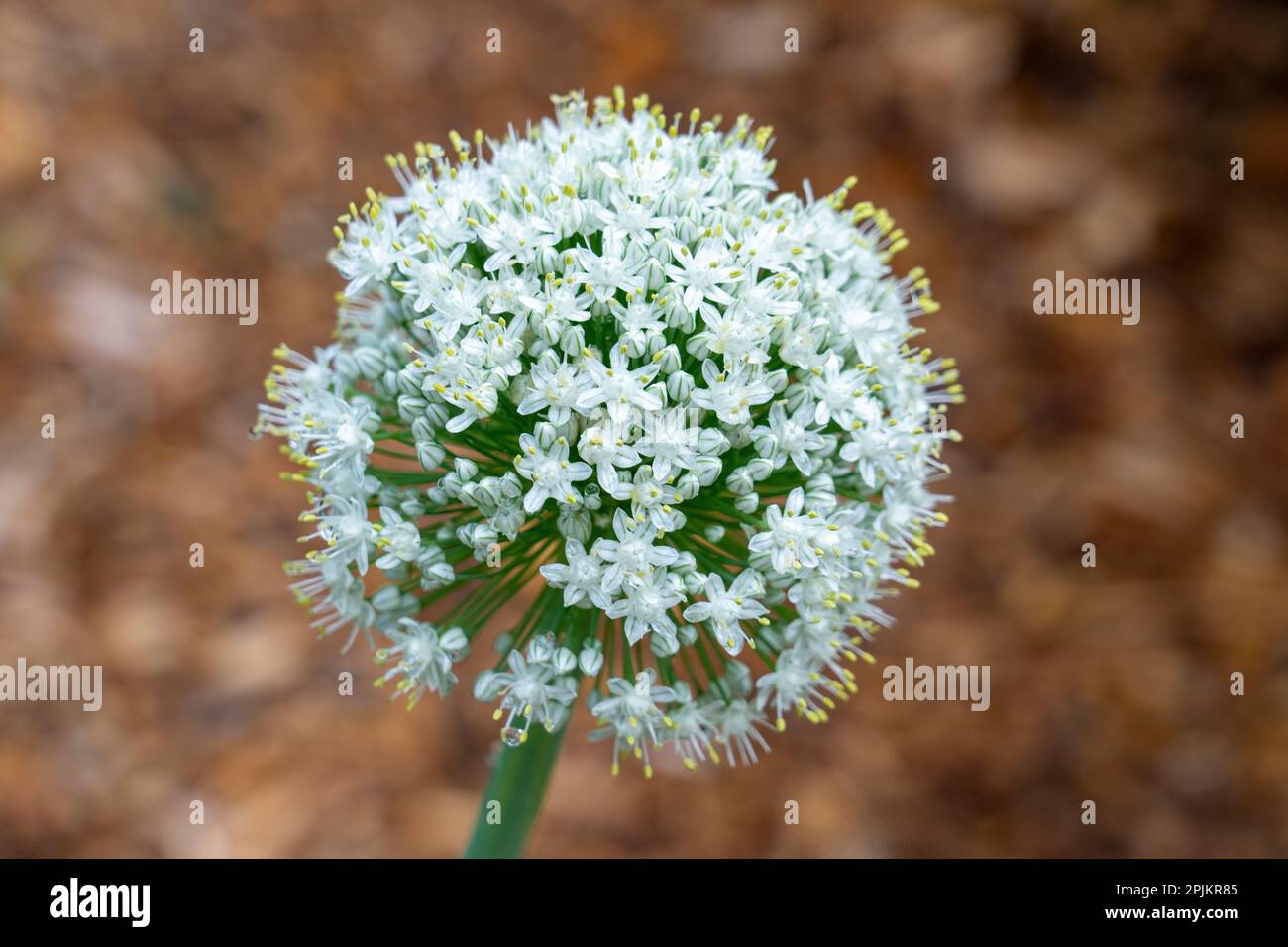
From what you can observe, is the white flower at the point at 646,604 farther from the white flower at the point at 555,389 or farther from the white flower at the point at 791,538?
the white flower at the point at 555,389

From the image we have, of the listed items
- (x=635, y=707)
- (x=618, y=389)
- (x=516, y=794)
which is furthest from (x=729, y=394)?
(x=516, y=794)

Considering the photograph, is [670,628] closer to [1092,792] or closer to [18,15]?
[1092,792]

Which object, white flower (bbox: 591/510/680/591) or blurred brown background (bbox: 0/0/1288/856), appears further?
blurred brown background (bbox: 0/0/1288/856)

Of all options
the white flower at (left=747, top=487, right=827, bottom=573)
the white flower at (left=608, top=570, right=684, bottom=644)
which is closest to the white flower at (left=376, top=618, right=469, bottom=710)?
the white flower at (left=608, top=570, right=684, bottom=644)

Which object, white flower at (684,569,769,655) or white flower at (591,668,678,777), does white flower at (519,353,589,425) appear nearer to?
white flower at (684,569,769,655)

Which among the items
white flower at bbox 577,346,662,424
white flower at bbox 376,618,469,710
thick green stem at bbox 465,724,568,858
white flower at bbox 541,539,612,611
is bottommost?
thick green stem at bbox 465,724,568,858

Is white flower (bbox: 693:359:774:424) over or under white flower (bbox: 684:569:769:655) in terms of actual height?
over
